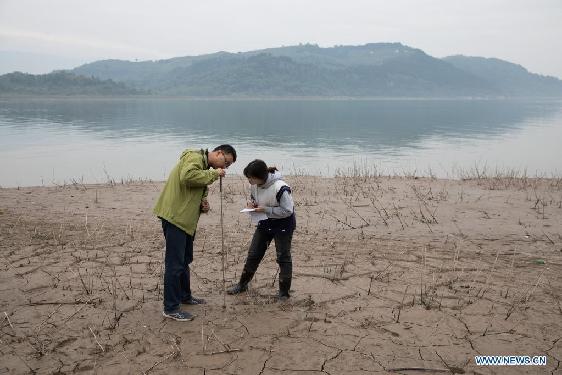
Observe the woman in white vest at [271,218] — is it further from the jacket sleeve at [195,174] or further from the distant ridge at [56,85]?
the distant ridge at [56,85]

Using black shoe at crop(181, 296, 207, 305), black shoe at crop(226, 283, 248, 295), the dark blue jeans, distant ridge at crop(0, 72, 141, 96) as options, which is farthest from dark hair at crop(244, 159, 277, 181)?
distant ridge at crop(0, 72, 141, 96)

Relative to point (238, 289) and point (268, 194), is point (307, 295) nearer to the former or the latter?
point (238, 289)

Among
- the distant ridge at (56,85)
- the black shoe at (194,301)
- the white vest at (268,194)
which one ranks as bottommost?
the black shoe at (194,301)

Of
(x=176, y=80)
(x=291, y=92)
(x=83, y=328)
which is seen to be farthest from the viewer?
(x=176, y=80)

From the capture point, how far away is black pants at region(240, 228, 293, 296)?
496 centimetres

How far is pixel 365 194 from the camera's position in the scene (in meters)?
10.9

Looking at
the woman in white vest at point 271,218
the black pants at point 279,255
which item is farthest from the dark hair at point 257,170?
the black pants at point 279,255

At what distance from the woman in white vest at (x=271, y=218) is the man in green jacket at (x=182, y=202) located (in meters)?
0.39

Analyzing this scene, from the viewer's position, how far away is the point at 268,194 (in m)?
4.79

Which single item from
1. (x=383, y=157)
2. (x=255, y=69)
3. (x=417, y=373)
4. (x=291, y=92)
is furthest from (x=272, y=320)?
(x=255, y=69)

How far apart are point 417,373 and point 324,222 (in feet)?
16.3

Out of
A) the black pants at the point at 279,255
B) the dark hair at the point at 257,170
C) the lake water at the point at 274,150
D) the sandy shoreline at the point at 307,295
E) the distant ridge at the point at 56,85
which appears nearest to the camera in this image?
the sandy shoreline at the point at 307,295

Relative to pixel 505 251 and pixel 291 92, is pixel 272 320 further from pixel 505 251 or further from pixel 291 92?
pixel 291 92

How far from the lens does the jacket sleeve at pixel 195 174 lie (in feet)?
13.8
